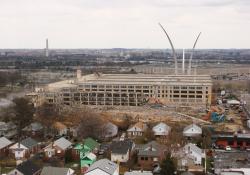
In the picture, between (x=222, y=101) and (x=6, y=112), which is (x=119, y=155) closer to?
(x=6, y=112)

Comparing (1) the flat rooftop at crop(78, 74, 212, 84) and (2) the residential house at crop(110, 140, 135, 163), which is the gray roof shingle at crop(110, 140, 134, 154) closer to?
(2) the residential house at crop(110, 140, 135, 163)

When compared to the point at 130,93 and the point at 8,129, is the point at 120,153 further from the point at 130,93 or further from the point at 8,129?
the point at 130,93

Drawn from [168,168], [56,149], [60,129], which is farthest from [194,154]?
[60,129]

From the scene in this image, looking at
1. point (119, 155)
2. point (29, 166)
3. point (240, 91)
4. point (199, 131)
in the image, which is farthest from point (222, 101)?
point (29, 166)

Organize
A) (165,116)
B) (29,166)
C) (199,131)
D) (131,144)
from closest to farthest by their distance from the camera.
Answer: (29,166), (131,144), (199,131), (165,116)

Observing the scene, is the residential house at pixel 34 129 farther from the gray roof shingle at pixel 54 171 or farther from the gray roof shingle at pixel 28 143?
the gray roof shingle at pixel 54 171

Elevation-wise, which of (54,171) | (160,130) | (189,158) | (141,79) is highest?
(141,79)
